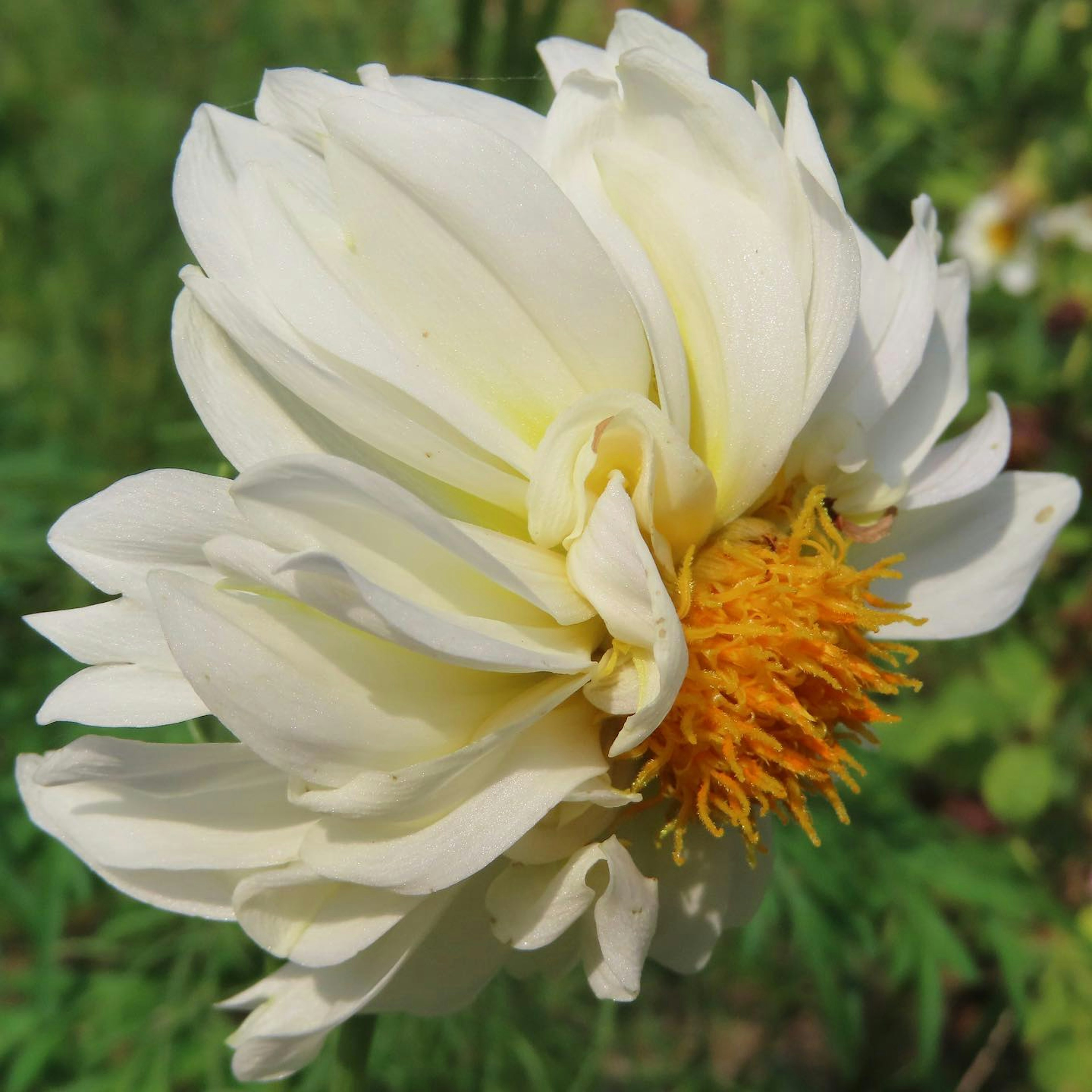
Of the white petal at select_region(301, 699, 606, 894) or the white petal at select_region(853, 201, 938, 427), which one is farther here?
the white petal at select_region(853, 201, 938, 427)

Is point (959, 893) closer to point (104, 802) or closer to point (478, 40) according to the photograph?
point (104, 802)

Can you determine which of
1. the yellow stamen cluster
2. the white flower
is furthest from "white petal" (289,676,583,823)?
the white flower

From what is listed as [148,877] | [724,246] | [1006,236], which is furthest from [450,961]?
[1006,236]

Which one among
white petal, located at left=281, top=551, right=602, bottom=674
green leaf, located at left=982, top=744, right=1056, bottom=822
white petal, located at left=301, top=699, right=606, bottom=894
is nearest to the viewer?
white petal, located at left=281, top=551, right=602, bottom=674

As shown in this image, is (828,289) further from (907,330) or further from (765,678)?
(765,678)

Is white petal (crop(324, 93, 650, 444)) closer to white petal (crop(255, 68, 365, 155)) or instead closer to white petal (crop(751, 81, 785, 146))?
white petal (crop(255, 68, 365, 155))

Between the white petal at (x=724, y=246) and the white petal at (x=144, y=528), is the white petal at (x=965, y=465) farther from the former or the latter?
the white petal at (x=144, y=528)
